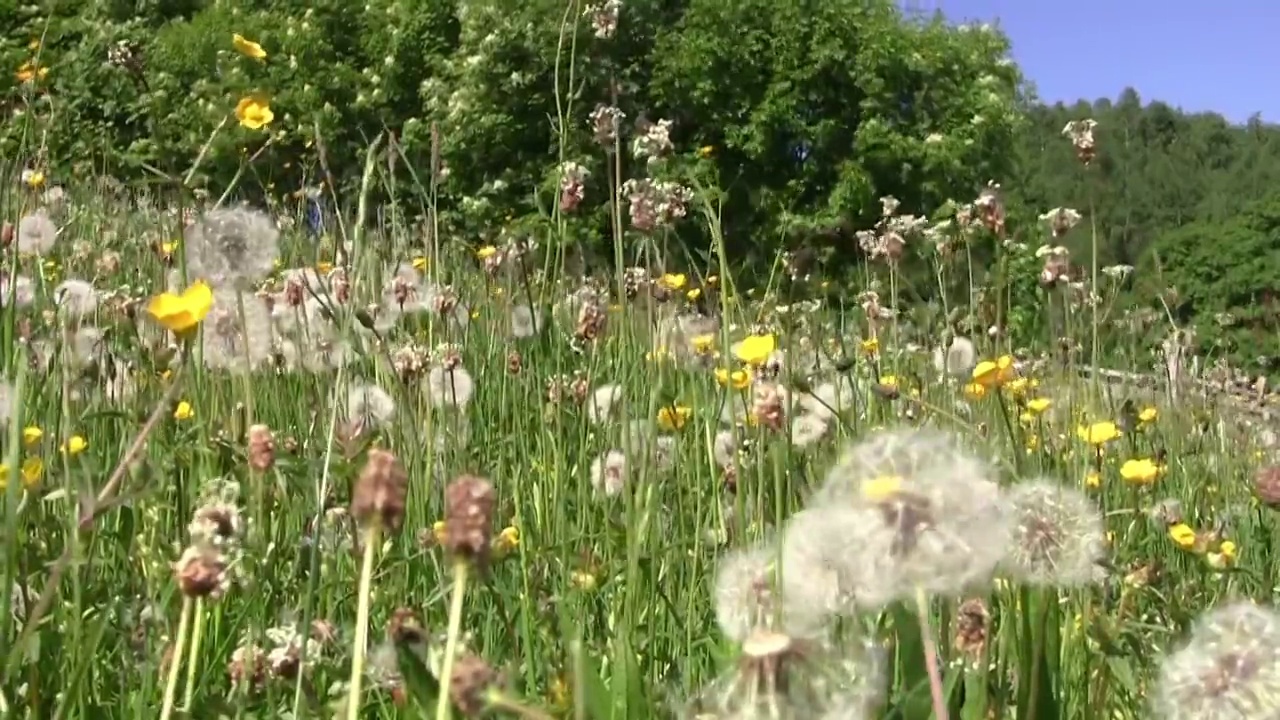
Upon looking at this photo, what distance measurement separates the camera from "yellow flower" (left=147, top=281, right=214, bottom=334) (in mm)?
1026

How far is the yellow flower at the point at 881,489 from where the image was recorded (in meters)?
0.83

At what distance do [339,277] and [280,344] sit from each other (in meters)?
0.19

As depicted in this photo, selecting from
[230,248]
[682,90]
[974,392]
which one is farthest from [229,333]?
[682,90]

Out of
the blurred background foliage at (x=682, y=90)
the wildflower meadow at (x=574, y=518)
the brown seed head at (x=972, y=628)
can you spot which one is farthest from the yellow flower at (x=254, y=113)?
the blurred background foliage at (x=682, y=90)

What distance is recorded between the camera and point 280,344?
222cm

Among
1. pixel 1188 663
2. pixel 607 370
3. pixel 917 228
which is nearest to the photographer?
pixel 1188 663

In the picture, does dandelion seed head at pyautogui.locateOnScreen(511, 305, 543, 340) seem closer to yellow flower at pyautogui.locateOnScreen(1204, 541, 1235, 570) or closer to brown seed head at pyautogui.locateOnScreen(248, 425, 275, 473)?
yellow flower at pyautogui.locateOnScreen(1204, 541, 1235, 570)

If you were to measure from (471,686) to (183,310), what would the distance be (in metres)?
0.52

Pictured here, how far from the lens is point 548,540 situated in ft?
5.59

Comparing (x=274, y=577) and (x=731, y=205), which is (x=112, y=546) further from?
(x=731, y=205)

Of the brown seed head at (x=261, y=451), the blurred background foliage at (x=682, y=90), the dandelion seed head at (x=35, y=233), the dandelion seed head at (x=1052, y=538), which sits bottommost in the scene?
the dandelion seed head at (x=1052, y=538)

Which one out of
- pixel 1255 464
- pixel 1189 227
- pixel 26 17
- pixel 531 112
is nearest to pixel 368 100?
pixel 531 112

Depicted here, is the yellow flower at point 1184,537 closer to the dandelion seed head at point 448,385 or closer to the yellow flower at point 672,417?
the yellow flower at point 672,417

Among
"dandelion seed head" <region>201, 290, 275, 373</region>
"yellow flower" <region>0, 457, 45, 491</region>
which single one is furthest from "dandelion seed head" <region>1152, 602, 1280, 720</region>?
"dandelion seed head" <region>201, 290, 275, 373</region>
